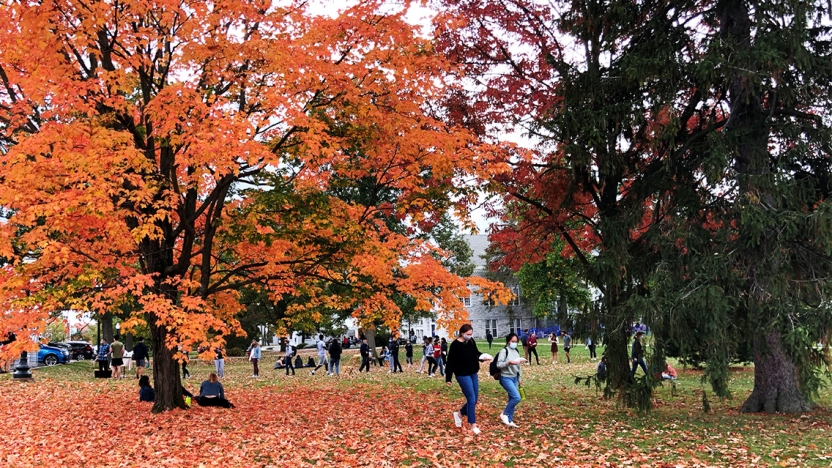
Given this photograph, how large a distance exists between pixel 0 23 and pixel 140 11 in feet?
8.02

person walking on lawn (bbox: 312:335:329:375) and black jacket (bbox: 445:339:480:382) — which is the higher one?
black jacket (bbox: 445:339:480:382)

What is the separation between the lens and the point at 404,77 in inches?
405

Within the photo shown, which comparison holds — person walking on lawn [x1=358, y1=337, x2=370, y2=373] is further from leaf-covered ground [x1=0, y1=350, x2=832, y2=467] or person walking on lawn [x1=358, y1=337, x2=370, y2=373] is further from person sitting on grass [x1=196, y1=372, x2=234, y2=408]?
person sitting on grass [x1=196, y1=372, x2=234, y2=408]

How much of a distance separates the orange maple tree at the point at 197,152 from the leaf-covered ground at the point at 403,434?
1.63 meters

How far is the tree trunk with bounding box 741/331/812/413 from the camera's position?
10.6 metres

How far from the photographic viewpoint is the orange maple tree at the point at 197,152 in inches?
348

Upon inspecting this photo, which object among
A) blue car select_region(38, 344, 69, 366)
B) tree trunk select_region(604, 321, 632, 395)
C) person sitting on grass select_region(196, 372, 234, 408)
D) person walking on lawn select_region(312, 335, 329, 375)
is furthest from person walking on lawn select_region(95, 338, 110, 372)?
tree trunk select_region(604, 321, 632, 395)

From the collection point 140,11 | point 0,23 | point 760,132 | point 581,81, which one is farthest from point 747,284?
point 0,23

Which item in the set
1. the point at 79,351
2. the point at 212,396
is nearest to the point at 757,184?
the point at 212,396

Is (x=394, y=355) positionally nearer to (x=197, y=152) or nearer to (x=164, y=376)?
(x=164, y=376)

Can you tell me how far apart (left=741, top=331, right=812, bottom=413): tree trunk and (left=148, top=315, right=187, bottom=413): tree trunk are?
10.9m

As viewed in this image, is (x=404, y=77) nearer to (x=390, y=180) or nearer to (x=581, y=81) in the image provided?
(x=390, y=180)

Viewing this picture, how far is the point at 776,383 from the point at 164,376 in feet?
37.6

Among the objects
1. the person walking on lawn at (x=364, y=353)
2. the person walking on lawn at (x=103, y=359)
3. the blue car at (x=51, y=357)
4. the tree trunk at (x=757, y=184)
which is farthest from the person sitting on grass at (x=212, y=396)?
the blue car at (x=51, y=357)
